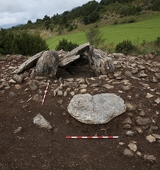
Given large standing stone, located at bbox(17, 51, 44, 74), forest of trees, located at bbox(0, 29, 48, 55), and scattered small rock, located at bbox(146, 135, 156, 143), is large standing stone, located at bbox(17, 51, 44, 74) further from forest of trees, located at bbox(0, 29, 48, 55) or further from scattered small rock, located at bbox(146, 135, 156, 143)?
forest of trees, located at bbox(0, 29, 48, 55)

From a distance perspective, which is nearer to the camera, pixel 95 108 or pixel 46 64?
pixel 95 108

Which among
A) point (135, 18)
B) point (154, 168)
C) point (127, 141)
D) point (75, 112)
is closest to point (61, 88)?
point (75, 112)

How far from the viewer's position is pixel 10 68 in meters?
8.55

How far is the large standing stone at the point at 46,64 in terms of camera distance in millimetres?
7070

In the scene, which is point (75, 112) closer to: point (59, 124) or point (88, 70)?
point (59, 124)

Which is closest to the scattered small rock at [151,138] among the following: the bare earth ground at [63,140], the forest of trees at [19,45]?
the bare earth ground at [63,140]

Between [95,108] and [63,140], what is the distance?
3.94 ft

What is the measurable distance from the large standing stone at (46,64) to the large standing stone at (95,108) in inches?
82.3

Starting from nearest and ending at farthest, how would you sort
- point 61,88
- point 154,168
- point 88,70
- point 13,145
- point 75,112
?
1. point 154,168
2. point 13,145
3. point 75,112
4. point 61,88
5. point 88,70

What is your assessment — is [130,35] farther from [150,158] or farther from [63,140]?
[150,158]

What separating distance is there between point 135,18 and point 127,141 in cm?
4015

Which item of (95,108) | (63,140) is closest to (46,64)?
(95,108)

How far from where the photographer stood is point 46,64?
7.08m

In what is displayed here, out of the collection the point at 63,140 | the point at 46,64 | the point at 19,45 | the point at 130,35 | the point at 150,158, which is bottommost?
the point at 130,35
